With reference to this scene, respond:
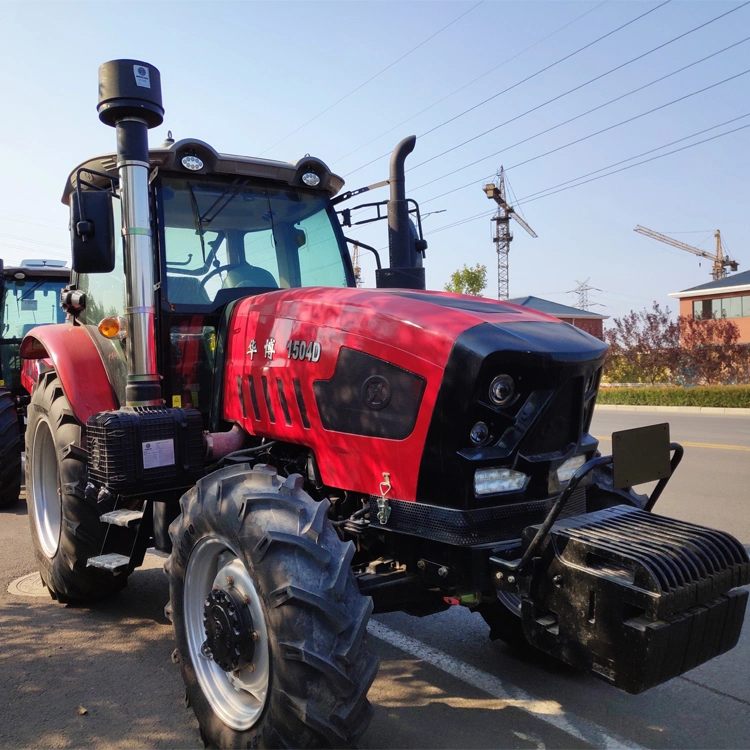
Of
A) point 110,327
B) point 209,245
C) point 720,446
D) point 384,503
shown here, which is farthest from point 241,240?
point 720,446

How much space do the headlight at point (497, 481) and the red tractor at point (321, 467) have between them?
1cm

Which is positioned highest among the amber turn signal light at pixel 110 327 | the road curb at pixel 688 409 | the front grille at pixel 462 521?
the amber turn signal light at pixel 110 327

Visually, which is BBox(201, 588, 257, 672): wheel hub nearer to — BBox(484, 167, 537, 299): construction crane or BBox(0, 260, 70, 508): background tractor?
BBox(0, 260, 70, 508): background tractor

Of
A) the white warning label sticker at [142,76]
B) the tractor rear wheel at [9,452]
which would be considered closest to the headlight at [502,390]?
the white warning label sticker at [142,76]

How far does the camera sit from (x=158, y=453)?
3.58m

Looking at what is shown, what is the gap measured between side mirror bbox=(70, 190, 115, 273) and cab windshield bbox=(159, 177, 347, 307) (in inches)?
22.2

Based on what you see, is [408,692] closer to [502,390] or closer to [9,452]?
[502,390]

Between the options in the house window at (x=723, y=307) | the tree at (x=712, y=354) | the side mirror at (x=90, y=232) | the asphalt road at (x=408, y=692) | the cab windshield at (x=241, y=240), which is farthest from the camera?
the house window at (x=723, y=307)

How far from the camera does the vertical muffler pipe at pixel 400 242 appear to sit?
13.8 ft

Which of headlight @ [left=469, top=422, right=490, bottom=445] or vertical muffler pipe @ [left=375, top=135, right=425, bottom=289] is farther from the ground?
vertical muffler pipe @ [left=375, top=135, right=425, bottom=289]

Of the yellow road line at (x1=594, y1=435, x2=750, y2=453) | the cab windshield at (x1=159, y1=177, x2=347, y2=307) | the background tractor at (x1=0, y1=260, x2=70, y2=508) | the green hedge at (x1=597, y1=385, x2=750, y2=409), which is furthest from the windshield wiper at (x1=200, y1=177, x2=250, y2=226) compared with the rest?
the green hedge at (x1=597, y1=385, x2=750, y2=409)

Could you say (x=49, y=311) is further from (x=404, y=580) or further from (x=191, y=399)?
(x=404, y=580)

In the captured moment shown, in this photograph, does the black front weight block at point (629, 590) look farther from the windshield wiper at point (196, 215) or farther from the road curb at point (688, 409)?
the road curb at point (688, 409)

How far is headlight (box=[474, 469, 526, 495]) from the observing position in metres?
2.83
